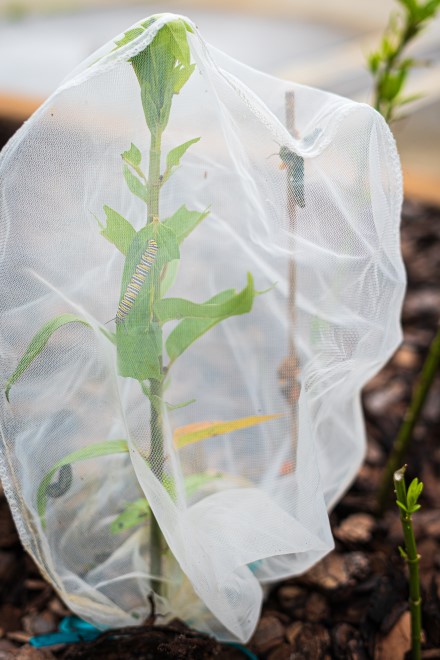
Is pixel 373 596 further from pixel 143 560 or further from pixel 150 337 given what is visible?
pixel 150 337

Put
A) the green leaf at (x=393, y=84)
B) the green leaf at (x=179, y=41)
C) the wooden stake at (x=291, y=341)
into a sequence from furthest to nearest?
the green leaf at (x=393, y=84) < the wooden stake at (x=291, y=341) < the green leaf at (x=179, y=41)

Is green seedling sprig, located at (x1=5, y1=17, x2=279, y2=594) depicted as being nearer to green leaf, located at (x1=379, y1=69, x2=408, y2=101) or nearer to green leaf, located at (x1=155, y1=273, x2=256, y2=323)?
green leaf, located at (x1=155, y1=273, x2=256, y2=323)

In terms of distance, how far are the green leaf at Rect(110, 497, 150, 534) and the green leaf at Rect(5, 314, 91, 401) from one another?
176mm

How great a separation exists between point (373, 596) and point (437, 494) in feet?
0.84

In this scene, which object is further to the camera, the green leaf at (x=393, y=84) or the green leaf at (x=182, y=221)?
the green leaf at (x=393, y=84)

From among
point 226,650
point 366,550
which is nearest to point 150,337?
point 226,650

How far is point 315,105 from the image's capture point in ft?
2.42

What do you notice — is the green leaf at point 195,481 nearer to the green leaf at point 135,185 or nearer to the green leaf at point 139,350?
the green leaf at point 139,350

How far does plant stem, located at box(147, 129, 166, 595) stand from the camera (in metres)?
0.65

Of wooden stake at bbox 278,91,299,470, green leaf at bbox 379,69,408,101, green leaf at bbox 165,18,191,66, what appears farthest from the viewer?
green leaf at bbox 379,69,408,101

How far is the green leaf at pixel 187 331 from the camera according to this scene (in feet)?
2.28

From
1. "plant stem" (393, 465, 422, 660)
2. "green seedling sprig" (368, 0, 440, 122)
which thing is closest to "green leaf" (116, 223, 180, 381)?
"plant stem" (393, 465, 422, 660)

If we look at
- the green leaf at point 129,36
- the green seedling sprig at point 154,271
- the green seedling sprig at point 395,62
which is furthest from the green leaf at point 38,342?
the green seedling sprig at point 395,62

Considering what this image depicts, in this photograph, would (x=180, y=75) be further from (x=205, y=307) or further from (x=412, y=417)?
(x=412, y=417)
